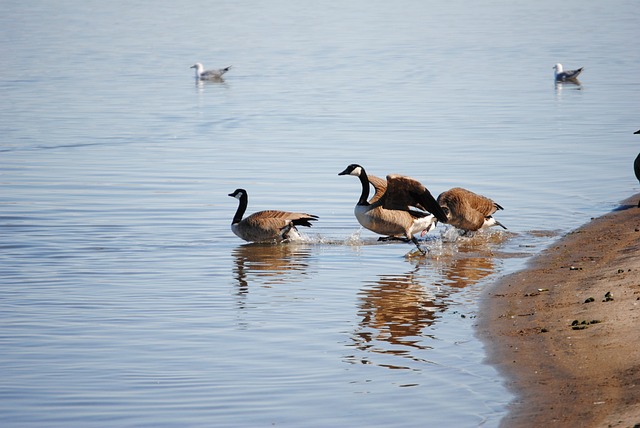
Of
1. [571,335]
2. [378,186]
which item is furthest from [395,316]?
[378,186]

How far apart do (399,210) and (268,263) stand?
1.98 m

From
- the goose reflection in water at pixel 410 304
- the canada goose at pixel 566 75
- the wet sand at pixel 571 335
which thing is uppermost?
the canada goose at pixel 566 75

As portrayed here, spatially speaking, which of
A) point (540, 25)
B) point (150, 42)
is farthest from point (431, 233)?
point (540, 25)

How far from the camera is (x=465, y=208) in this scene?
1440cm

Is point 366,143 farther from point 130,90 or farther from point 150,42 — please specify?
point 150,42

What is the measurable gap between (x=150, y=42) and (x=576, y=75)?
2438 centimetres

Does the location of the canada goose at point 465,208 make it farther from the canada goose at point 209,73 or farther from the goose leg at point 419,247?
the canada goose at point 209,73

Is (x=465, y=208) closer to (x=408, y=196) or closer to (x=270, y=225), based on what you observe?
(x=408, y=196)

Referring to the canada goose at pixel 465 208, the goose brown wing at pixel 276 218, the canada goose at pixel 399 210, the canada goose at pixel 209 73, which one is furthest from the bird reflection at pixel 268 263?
the canada goose at pixel 209 73

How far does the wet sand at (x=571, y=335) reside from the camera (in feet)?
22.8

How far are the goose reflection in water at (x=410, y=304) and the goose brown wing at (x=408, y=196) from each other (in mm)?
676

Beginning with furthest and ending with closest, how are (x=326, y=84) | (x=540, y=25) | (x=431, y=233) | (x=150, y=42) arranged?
(x=540, y=25)
(x=150, y=42)
(x=326, y=84)
(x=431, y=233)

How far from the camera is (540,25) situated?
63750 mm

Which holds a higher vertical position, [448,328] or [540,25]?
[540,25]
